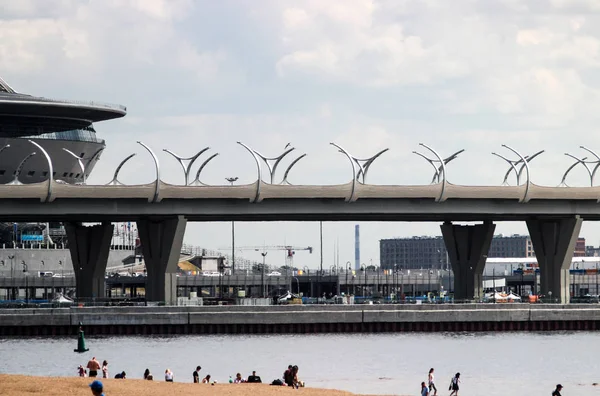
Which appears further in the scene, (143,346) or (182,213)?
(182,213)

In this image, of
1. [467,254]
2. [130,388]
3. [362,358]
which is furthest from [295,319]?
[130,388]

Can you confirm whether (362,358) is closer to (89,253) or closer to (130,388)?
(130,388)

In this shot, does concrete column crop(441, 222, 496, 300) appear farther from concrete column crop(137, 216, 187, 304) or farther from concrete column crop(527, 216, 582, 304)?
concrete column crop(137, 216, 187, 304)

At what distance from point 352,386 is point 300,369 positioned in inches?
409

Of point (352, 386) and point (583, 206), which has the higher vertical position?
point (583, 206)

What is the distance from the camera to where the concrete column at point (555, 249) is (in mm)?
154125

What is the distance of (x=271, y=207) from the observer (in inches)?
5699

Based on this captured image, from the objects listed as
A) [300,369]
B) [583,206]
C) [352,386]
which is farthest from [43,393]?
[583,206]

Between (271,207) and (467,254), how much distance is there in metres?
29.5

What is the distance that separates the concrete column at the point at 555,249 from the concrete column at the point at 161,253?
135 ft

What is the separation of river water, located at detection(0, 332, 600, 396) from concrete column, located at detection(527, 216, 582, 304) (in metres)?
17.6

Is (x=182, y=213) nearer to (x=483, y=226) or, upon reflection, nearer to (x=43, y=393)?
(x=483, y=226)

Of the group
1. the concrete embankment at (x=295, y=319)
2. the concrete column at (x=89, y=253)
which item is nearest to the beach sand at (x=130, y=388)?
the concrete embankment at (x=295, y=319)

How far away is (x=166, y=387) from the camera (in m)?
76.1
